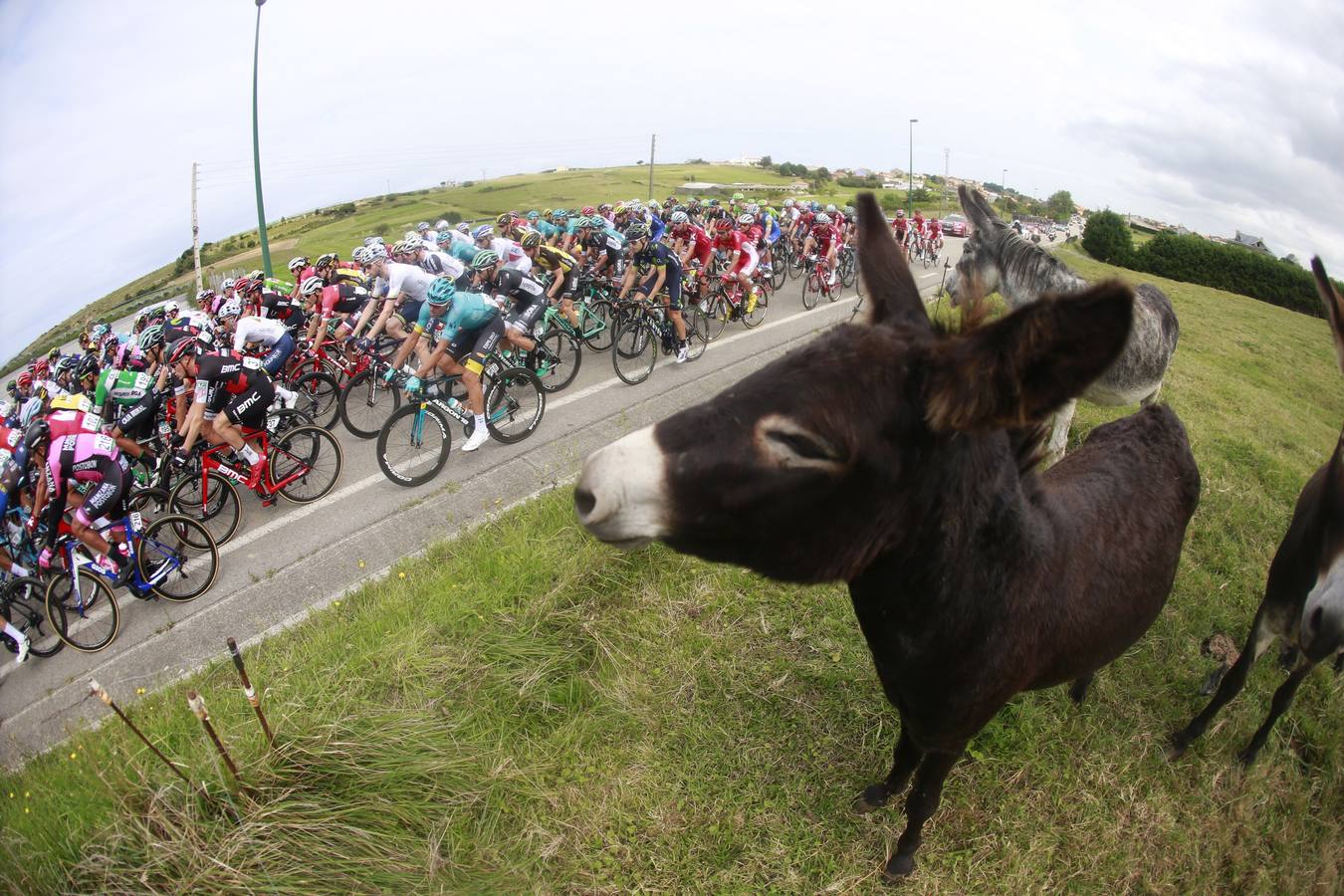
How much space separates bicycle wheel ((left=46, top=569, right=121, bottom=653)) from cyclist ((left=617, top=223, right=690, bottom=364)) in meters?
8.58

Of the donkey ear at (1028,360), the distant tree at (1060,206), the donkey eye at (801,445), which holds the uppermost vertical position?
the donkey ear at (1028,360)

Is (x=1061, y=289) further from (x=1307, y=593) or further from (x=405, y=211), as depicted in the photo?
(x=405, y=211)

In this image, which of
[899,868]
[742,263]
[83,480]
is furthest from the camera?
[742,263]

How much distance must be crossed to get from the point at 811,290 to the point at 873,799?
52.1 ft

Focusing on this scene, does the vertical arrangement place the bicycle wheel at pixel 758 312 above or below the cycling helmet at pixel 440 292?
below

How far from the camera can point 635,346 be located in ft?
36.3

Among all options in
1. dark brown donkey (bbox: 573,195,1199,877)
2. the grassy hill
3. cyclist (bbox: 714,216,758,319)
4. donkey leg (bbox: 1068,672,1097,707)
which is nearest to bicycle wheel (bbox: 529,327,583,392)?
cyclist (bbox: 714,216,758,319)

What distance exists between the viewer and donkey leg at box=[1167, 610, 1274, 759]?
140 inches

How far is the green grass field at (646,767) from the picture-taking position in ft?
8.77

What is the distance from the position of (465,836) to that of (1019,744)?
10.3 ft

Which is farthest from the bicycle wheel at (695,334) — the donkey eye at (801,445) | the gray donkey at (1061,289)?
the donkey eye at (801,445)

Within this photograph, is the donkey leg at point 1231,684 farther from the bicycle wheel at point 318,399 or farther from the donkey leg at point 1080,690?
the bicycle wheel at point 318,399

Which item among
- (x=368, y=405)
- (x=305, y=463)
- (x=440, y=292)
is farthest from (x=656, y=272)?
(x=305, y=463)

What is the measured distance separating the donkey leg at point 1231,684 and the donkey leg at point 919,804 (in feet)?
6.41
